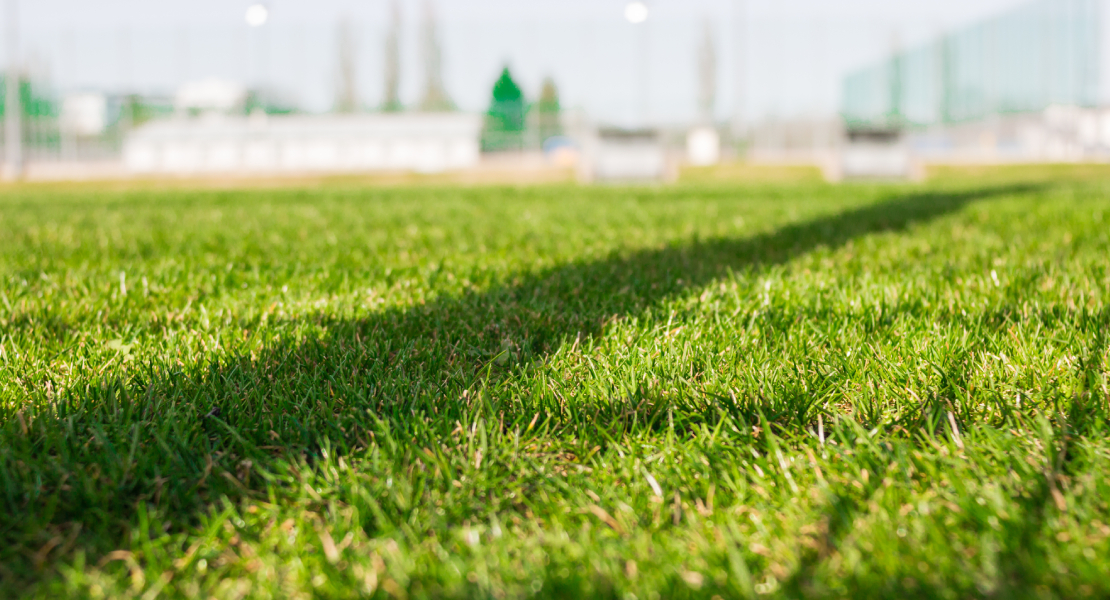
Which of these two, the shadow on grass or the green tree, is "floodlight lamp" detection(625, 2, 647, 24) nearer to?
the green tree

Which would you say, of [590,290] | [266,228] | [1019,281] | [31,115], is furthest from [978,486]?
[31,115]

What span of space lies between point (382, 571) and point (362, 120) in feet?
99.7

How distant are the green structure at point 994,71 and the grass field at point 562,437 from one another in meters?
25.8

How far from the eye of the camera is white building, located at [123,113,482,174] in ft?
88.9

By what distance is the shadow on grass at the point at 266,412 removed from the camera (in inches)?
49.3

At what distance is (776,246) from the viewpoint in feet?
13.6

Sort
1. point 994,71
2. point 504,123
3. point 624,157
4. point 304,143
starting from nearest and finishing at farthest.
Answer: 1. point 624,157
2. point 304,143
3. point 504,123
4. point 994,71

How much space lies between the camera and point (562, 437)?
1504mm

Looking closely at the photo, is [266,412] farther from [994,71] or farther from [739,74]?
[994,71]

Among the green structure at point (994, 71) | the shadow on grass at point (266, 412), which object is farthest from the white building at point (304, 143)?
the shadow on grass at point (266, 412)

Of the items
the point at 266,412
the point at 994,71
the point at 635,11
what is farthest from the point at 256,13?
the point at 994,71

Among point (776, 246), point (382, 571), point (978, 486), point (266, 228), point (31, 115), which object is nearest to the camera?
point (382, 571)

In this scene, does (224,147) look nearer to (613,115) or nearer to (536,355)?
(613,115)

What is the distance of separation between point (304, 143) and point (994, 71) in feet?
83.4
